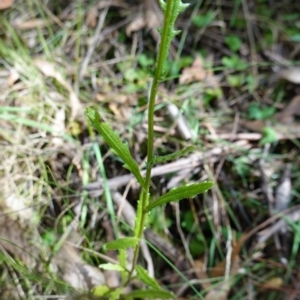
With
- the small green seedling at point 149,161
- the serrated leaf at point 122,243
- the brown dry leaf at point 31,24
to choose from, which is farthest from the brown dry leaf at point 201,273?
the brown dry leaf at point 31,24

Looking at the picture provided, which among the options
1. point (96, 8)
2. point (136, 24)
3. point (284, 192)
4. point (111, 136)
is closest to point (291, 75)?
point (284, 192)

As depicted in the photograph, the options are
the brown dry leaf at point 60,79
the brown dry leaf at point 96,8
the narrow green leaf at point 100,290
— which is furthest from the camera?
the brown dry leaf at point 96,8

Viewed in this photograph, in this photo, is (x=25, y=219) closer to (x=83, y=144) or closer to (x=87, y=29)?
(x=83, y=144)

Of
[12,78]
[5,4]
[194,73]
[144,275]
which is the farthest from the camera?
[194,73]

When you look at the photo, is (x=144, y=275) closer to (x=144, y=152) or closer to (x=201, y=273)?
(x=201, y=273)

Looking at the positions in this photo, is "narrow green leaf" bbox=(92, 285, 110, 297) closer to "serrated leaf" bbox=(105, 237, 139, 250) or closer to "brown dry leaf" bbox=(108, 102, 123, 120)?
"serrated leaf" bbox=(105, 237, 139, 250)

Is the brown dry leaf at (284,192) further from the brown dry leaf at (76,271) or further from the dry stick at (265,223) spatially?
the brown dry leaf at (76,271)
